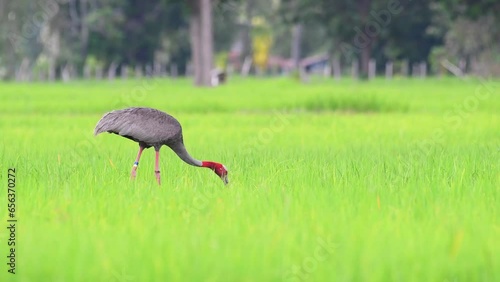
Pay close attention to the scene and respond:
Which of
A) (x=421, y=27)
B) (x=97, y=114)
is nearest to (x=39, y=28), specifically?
(x=421, y=27)

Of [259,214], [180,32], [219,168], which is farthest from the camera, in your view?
[180,32]

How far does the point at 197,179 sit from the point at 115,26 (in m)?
56.3

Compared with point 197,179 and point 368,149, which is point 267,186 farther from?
point 368,149

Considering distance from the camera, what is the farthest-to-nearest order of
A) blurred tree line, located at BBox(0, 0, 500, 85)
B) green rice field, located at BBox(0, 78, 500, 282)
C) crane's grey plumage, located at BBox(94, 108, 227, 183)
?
blurred tree line, located at BBox(0, 0, 500, 85), crane's grey plumage, located at BBox(94, 108, 227, 183), green rice field, located at BBox(0, 78, 500, 282)

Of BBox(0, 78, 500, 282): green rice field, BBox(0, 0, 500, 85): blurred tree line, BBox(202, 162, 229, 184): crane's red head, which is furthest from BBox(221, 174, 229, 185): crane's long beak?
BBox(0, 0, 500, 85): blurred tree line

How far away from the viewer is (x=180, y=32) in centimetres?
6719

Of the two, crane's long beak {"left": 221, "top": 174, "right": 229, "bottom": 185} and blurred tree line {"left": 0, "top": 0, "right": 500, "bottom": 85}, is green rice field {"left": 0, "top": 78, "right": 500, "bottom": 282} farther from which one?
blurred tree line {"left": 0, "top": 0, "right": 500, "bottom": 85}

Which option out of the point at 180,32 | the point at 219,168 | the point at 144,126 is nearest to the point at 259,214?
the point at 219,168

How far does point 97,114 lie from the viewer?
18.6 m

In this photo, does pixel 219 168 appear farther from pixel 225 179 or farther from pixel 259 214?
pixel 259 214

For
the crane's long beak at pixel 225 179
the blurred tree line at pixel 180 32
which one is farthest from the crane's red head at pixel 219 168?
the blurred tree line at pixel 180 32

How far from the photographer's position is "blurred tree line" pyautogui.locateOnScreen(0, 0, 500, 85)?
179ft

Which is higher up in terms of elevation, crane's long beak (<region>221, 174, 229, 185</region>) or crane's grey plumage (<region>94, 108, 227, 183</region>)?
crane's grey plumage (<region>94, 108, 227, 183</region>)

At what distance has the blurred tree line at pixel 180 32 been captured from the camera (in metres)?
54.5
